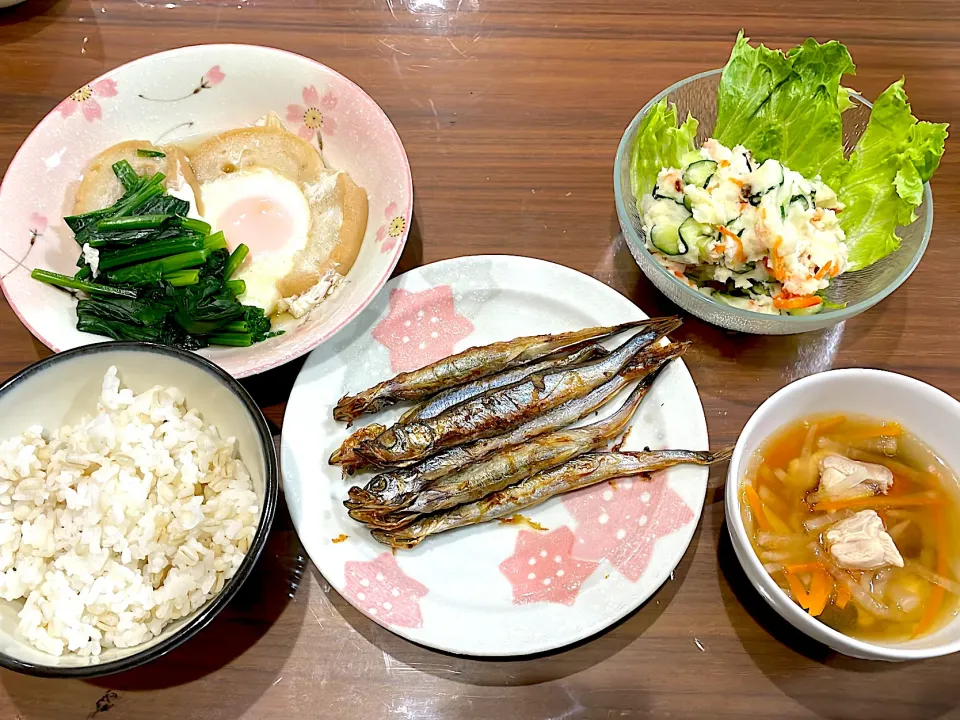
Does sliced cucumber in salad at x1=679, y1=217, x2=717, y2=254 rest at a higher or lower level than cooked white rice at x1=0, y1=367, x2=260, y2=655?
higher

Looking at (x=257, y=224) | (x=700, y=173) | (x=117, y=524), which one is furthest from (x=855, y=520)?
(x=257, y=224)

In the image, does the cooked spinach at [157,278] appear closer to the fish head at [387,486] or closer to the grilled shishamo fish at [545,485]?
the fish head at [387,486]

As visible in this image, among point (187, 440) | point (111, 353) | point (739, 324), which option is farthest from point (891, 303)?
point (111, 353)

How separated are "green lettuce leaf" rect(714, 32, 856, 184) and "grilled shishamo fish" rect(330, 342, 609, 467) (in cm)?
75

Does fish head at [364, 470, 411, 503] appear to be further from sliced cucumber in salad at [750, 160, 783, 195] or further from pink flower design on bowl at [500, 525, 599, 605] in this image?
sliced cucumber in salad at [750, 160, 783, 195]

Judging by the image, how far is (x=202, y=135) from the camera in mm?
2148

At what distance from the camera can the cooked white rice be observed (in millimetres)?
1395

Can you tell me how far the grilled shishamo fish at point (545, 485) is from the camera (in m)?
1.61

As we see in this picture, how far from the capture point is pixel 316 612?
1642 mm

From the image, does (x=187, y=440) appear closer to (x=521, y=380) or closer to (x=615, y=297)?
(x=521, y=380)

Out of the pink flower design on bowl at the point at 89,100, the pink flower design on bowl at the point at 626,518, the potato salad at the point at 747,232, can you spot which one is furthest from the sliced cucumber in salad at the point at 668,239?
the pink flower design on bowl at the point at 89,100

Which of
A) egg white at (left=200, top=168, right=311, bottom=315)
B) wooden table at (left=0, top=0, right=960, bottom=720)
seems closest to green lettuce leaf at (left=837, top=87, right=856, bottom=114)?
wooden table at (left=0, top=0, right=960, bottom=720)

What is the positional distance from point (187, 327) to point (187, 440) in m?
0.39

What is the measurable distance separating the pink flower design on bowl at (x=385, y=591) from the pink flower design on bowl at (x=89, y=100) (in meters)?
1.46
